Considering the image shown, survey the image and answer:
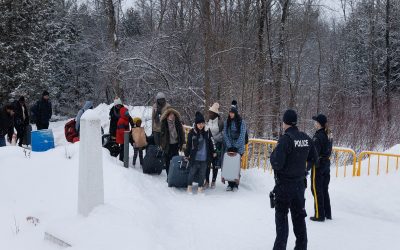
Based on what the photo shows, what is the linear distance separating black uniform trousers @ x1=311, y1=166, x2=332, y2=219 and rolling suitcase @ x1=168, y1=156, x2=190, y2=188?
275 centimetres

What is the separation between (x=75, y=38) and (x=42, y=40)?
9784mm

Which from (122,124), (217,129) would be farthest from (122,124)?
(217,129)

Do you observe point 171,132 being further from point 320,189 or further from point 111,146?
point 320,189

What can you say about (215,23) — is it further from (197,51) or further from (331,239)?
(331,239)

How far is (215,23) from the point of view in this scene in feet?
53.9

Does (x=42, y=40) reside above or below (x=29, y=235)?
above

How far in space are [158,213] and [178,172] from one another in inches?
82.9

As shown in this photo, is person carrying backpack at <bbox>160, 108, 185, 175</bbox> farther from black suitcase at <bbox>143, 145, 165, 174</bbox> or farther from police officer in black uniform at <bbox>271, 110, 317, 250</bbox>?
police officer in black uniform at <bbox>271, 110, 317, 250</bbox>

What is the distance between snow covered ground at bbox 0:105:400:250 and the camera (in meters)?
5.62

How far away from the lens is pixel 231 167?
363 inches

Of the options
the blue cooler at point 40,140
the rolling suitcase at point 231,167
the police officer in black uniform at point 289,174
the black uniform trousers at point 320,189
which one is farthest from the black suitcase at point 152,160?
the police officer in black uniform at point 289,174

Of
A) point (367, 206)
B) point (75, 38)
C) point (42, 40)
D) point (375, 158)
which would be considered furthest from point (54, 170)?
point (75, 38)

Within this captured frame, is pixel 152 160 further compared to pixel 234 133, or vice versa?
pixel 152 160

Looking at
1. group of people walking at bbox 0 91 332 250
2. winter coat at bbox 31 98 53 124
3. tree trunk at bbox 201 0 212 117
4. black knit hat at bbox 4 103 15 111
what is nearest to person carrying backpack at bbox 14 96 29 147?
black knit hat at bbox 4 103 15 111
